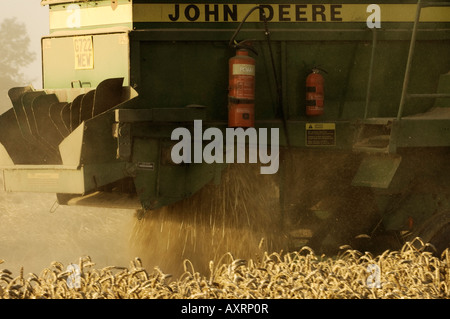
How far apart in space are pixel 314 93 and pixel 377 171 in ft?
2.64

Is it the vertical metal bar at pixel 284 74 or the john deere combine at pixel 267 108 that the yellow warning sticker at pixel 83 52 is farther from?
the vertical metal bar at pixel 284 74

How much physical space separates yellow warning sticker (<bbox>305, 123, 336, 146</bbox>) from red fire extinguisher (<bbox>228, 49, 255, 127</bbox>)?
489 mm

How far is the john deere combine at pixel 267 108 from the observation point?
5.86 meters

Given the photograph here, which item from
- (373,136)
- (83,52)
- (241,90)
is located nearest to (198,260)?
(241,90)

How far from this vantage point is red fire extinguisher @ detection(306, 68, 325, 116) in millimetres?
6234

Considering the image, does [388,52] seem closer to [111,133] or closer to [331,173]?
[331,173]

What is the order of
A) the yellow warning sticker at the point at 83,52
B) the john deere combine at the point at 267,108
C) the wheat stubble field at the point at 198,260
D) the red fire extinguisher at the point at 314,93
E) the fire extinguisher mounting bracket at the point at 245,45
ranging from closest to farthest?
the wheat stubble field at the point at 198,260, the john deere combine at the point at 267,108, the fire extinguisher mounting bracket at the point at 245,45, the red fire extinguisher at the point at 314,93, the yellow warning sticker at the point at 83,52

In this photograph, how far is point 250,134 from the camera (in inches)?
237

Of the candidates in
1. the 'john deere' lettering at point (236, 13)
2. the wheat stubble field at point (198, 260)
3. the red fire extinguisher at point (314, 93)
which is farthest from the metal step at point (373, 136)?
the 'john deere' lettering at point (236, 13)

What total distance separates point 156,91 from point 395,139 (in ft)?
6.15

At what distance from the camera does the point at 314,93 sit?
623 centimetres
